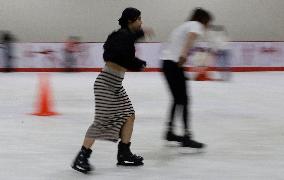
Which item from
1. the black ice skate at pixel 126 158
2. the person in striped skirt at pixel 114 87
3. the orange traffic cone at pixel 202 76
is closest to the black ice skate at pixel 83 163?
the person in striped skirt at pixel 114 87

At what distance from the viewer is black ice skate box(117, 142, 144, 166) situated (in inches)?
183

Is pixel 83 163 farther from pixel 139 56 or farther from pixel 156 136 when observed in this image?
pixel 139 56

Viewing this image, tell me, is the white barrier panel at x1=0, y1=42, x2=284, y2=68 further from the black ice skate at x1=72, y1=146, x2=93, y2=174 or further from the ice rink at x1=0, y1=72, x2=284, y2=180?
the black ice skate at x1=72, y1=146, x2=93, y2=174

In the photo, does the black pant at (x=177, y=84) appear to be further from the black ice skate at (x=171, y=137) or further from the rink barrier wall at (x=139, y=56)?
the rink barrier wall at (x=139, y=56)

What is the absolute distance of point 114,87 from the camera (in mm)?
4359

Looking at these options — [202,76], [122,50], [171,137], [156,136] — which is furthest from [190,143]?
[202,76]

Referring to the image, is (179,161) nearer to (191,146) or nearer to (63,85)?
(191,146)

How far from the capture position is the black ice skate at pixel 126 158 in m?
4.64

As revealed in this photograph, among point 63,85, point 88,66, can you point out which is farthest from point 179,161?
point 88,66

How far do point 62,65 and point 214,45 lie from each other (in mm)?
4804

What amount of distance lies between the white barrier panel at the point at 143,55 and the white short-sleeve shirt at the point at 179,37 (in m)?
10.6

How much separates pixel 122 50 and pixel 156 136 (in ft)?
6.99

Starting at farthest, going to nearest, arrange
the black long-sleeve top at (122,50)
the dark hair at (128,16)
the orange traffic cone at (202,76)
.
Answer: the orange traffic cone at (202,76)
the dark hair at (128,16)
the black long-sleeve top at (122,50)

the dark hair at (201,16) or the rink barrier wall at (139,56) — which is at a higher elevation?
the dark hair at (201,16)
